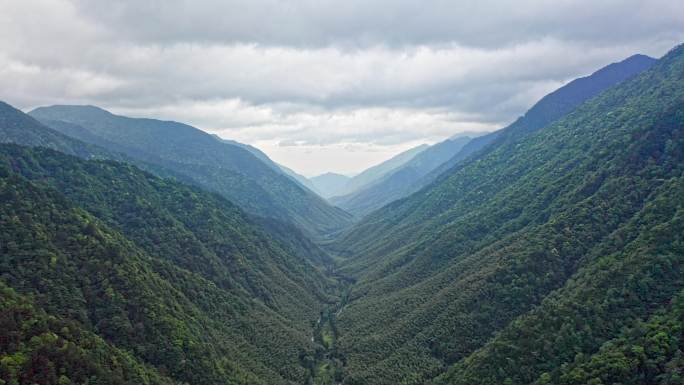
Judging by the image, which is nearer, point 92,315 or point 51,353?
point 51,353

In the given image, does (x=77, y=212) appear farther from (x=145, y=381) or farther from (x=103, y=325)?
(x=145, y=381)

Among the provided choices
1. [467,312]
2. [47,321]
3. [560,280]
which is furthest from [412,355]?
[47,321]

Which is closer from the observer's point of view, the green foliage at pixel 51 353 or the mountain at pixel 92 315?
the green foliage at pixel 51 353

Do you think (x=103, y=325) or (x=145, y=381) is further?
(x=103, y=325)

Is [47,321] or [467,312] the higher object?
[47,321]

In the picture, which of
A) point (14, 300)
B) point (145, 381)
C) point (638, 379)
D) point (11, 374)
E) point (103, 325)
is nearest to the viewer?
point (11, 374)

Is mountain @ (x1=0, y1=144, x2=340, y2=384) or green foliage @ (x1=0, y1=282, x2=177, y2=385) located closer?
green foliage @ (x1=0, y1=282, x2=177, y2=385)

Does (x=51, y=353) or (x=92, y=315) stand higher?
(x=92, y=315)

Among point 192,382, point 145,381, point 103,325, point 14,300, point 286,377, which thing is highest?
point 14,300

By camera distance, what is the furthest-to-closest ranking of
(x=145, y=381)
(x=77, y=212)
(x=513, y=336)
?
(x=77, y=212) < (x=513, y=336) < (x=145, y=381)
